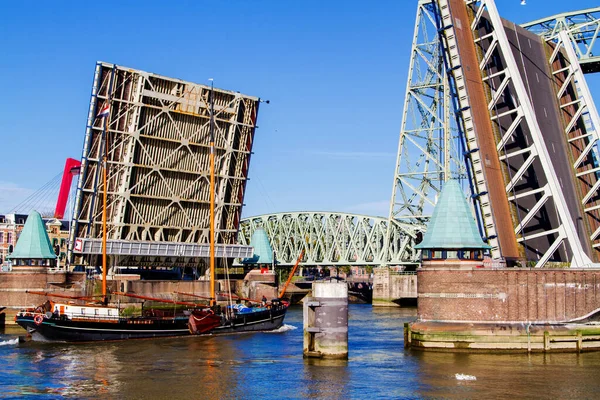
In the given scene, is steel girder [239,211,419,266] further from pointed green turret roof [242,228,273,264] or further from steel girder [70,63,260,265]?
steel girder [70,63,260,265]

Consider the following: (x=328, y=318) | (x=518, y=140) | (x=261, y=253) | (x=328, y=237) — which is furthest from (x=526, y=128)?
(x=328, y=237)

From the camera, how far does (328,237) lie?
4250 inches

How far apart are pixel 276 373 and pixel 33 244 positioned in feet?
90.7

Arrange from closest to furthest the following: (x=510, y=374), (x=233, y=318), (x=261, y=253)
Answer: (x=510, y=374) → (x=233, y=318) → (x=261, y=253)

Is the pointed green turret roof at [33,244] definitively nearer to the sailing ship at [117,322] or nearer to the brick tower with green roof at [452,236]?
the sailing ship at [117,322]

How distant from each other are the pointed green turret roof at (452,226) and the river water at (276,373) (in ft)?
16.5

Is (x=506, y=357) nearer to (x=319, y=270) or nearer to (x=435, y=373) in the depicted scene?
(x=435, y=373)

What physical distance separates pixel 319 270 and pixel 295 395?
116659 millimetres

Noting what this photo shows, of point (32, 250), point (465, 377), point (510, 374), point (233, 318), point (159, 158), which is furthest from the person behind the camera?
point (159, 158)

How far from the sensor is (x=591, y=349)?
136ft

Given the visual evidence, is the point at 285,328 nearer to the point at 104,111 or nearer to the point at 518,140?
the point at 104,111

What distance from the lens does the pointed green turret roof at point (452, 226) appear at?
41.5 meters

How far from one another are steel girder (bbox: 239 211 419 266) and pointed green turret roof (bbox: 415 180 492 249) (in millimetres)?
43880

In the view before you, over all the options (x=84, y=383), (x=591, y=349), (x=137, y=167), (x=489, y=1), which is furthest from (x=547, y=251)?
(x=137, y=167)
